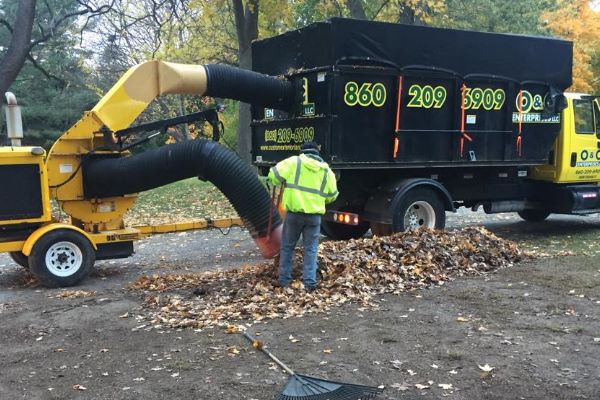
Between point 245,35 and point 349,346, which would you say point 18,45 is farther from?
point 349,346

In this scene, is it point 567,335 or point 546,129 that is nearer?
point 567,335

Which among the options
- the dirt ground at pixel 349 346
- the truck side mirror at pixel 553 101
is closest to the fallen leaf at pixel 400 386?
the dirt ground at pixel 349 346

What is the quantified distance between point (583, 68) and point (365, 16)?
9470mm

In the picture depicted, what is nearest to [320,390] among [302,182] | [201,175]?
[302,182]

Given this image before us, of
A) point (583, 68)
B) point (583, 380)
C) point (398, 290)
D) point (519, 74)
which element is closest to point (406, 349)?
point (583, 380)

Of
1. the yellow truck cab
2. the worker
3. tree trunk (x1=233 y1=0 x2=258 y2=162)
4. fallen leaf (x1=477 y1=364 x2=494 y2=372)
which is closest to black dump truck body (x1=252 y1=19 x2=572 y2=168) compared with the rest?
the yellow truck cab

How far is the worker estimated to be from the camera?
23.7ft

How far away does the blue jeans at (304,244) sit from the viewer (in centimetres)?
726

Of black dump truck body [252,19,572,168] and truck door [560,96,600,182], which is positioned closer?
black dump truck body [252,19,572,168]

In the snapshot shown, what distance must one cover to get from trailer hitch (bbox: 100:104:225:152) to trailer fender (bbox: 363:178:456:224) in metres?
2.79

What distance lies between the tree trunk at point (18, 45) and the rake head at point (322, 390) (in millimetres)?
14797

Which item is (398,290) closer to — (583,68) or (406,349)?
(406,349)

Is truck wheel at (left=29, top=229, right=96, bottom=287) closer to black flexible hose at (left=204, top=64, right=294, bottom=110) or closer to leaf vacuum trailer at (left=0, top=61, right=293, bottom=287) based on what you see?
leaf vacuum trailer at (left=0, top=61, right=293, bottom=287)

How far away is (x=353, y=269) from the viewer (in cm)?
758
